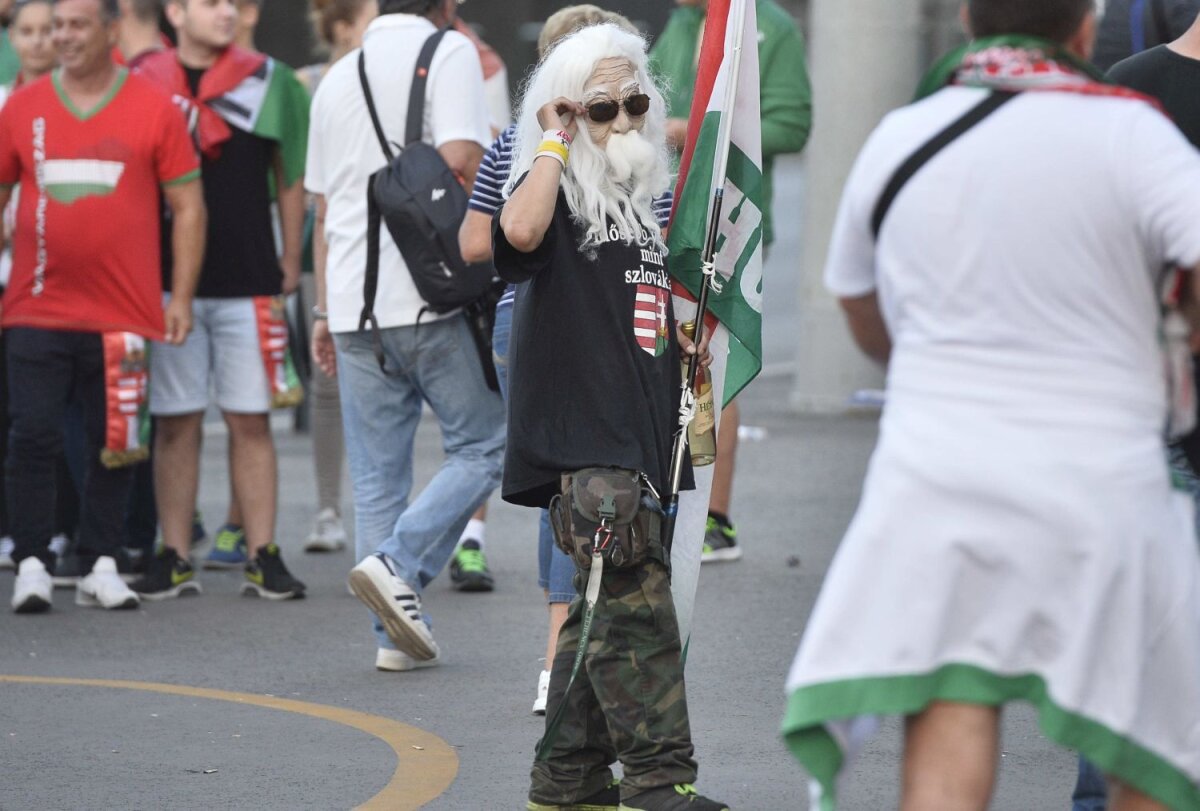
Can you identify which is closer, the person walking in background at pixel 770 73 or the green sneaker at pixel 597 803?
the green sneaker at pixel 597 803

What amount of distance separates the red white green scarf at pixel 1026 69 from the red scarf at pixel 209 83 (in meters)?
4.85

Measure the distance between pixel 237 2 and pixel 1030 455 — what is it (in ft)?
20.6

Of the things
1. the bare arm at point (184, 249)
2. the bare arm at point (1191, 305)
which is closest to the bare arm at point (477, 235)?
the bare arm at point (1191, 305)

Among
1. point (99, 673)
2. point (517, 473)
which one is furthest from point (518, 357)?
point (99, 673)

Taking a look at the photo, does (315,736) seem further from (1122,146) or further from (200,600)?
(1122,146)

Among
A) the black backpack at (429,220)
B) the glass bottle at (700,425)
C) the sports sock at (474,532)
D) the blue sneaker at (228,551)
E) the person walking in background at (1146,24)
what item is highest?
the person walking in background at (1146,24)

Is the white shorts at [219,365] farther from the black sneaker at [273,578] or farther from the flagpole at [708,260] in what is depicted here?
the flagpole at [708,260]

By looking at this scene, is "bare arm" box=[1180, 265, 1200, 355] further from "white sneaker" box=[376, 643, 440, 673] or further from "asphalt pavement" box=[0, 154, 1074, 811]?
"white sneaker" box=[376, 643, 440, 673]

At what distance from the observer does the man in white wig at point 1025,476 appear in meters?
3.03

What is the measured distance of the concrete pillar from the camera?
13039 millimetres

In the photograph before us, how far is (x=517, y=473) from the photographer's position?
4.58 meters

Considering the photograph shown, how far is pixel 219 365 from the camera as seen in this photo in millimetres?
7762

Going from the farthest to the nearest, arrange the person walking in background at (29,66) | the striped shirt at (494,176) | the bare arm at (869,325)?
the person walking in background at (29,66), the striped shirt at (494,176), the bare arm at (869,325)

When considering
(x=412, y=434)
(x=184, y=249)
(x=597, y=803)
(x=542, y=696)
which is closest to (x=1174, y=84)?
(x=597, y=803)
